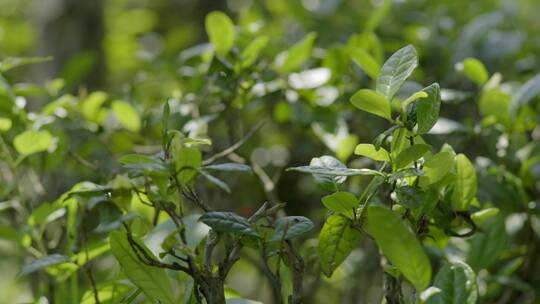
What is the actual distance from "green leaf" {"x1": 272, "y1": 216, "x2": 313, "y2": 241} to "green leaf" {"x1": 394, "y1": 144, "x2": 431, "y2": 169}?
144mm

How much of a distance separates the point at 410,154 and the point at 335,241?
172mm

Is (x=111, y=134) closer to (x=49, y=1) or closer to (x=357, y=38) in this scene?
(x=357, y=38)

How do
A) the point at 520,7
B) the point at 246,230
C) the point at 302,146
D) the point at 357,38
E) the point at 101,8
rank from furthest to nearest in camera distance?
the point at 101,8 → the point at 520,7 → the point at 302,146 → the point at 357,38 → the point at 246,230

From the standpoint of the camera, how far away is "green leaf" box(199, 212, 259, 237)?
894 mm

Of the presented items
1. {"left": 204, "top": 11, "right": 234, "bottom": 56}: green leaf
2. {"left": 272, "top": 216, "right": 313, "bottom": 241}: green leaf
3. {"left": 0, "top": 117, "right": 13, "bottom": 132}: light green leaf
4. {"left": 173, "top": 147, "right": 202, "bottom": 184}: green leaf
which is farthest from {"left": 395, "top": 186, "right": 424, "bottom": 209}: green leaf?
{"left": 0, "top": 117, "right": 13, "bottom": 132}: light green leaf

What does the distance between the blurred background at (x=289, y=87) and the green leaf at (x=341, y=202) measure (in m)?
0.55

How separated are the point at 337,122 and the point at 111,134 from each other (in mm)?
559

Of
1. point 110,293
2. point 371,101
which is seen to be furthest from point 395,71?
point 110,293

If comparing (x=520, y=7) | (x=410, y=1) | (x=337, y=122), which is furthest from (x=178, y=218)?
(x=520, y=7)

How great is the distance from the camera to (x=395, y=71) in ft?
3.15

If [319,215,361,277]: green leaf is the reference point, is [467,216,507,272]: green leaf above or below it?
below

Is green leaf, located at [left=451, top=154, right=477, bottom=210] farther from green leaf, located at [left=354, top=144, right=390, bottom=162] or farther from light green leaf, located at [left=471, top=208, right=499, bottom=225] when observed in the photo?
green leaf, located at [left=354, top=144, right=390, bottom=162]

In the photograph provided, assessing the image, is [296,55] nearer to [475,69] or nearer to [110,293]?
[475,69]

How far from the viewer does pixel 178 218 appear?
0.91 m
